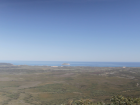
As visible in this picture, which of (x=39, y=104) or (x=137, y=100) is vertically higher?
(x=137, y=100)

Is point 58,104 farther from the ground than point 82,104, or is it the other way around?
point 82,104

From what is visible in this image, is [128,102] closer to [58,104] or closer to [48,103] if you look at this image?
[58,104]

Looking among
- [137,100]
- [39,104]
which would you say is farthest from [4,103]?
[137,100]

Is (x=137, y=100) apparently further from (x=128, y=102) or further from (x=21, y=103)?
(x=21, y=103)

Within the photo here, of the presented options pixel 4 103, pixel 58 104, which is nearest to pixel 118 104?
pixel 58 104

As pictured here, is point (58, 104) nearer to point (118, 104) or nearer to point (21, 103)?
point (21, 103)

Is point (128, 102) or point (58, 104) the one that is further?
point (58, 104)

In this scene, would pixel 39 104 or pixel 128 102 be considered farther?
pixel 39 104
